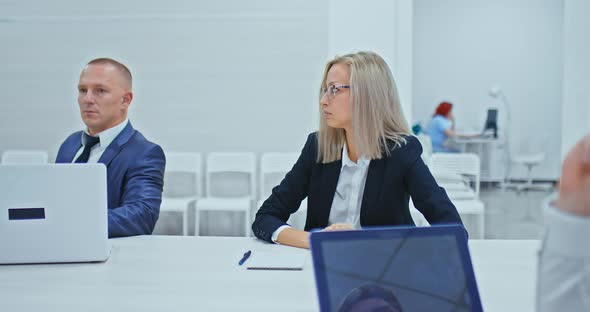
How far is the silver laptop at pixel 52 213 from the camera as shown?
1751 mm

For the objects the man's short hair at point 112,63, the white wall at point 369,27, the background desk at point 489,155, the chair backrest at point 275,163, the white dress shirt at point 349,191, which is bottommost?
the background desk at point 489,155

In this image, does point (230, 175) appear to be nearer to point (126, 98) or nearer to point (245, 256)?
point (126, 98)

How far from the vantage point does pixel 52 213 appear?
1.77 m

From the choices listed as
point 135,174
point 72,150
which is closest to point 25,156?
point 72,150

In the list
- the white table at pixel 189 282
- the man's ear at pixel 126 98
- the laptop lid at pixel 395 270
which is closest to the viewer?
the laptop lid at pixel 395 270

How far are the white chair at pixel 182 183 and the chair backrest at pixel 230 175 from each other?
0.41 ft

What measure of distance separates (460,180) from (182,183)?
2.72 metres

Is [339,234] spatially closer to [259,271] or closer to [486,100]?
[259,271]

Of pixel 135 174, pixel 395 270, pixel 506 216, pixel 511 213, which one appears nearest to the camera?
pixel 395 270

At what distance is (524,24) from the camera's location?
9656mm

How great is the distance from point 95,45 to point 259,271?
15.7 feet

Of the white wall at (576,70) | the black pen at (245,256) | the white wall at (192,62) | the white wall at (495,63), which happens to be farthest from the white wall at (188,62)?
the white wall at (495,63)

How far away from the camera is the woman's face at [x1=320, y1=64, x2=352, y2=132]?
220 centimetres

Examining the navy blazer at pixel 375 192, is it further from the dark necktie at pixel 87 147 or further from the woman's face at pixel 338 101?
the dark necktie at pixel 87 147
